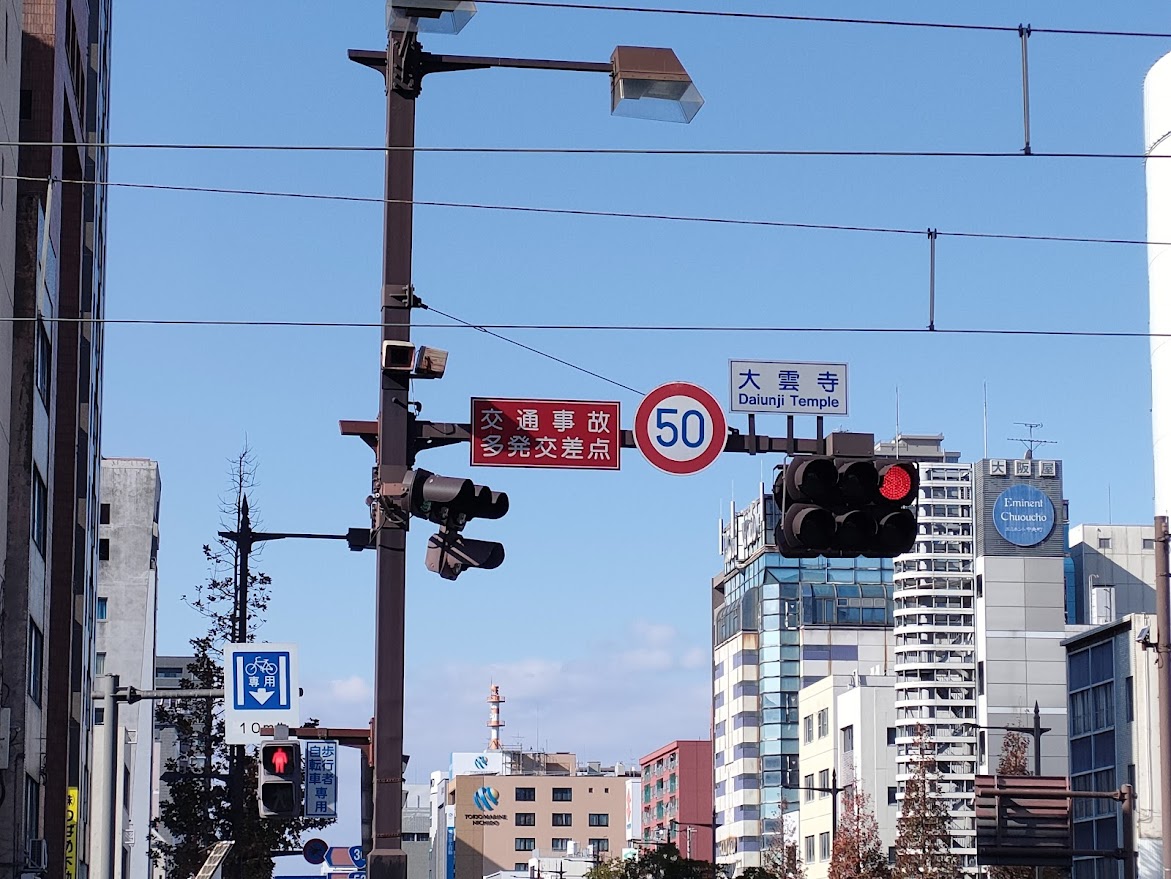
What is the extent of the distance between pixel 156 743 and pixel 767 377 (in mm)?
110449

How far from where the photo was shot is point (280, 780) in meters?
19.7

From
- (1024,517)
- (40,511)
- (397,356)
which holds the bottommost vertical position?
(397,356)

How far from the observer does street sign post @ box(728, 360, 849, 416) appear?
54.3 ft

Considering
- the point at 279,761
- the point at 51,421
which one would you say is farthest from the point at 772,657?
the point at 279,761

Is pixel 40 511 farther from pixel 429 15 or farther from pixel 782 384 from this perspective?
pixel 429 15

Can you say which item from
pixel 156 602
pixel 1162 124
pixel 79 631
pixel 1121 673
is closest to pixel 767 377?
pixel 79 631

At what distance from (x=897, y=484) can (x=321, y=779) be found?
40.8m

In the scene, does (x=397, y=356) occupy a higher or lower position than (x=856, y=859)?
higher

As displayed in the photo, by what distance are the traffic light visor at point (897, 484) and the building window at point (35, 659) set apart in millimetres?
33246

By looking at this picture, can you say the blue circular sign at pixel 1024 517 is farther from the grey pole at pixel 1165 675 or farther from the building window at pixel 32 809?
the grey pole at pixel 1165 675

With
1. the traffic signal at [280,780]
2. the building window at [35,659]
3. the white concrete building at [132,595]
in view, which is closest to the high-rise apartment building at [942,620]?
the white concrete building at [132,595]

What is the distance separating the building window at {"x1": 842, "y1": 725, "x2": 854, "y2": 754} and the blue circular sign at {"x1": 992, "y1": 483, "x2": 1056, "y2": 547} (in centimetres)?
1664

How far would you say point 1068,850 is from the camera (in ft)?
100

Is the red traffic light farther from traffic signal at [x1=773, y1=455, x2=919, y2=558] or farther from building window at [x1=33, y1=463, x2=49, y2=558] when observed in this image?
building window at [x1=33, y1=463, x2=49, y2=558]
